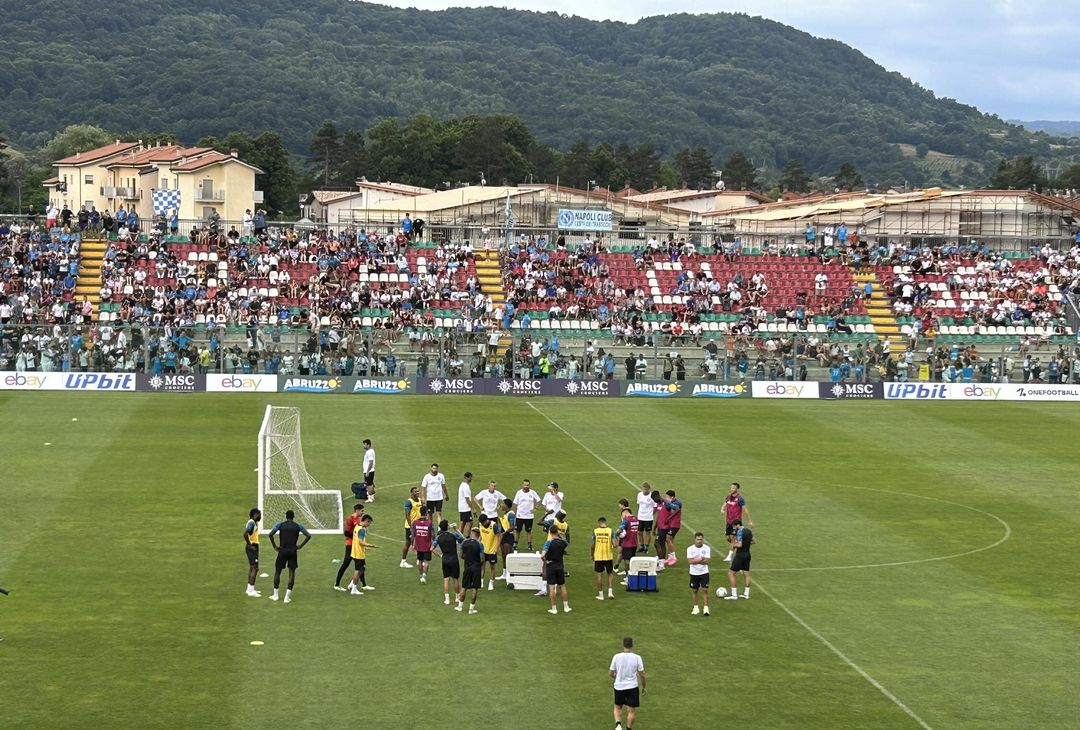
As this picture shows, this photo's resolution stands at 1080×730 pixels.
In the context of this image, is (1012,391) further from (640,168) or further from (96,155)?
(640,168)

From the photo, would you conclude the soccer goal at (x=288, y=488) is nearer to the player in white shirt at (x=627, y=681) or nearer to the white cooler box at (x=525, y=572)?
the white cooler box at (x=525, y=572)

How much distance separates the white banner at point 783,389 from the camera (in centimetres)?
6166

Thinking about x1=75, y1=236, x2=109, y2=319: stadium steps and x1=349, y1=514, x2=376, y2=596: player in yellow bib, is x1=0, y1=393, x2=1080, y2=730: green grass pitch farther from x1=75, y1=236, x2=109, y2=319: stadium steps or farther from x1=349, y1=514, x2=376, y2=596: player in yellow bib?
x1=75, y1=236, x2=109, y2=319: stadium steps

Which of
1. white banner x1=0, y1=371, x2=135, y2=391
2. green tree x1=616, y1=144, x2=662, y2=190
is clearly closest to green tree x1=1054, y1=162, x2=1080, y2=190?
green tree x1=616, y1=144, x2=662, y2=190

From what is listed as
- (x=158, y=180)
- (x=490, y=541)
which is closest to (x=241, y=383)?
(x=490, y=541)

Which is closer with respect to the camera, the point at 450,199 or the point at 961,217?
the point at 961,217

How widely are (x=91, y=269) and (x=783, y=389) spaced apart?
3308 centimetres

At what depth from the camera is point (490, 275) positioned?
73938 millimetres

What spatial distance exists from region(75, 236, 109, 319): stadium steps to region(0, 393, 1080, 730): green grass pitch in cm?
1951

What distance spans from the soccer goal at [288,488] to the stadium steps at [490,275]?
33931mm

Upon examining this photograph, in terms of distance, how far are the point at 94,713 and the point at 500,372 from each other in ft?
136

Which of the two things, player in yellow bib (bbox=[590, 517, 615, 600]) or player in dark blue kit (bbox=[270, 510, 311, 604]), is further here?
player in yellow bib (bbox=[590, 517, 615, 600])

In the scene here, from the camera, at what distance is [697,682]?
22.2 metres

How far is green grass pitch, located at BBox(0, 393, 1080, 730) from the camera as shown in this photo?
21094mm
